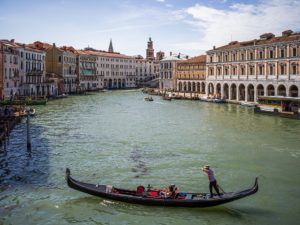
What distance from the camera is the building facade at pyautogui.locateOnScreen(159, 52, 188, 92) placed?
251ft

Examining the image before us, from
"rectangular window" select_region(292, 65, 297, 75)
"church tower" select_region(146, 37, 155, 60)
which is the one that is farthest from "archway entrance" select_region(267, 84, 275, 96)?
"church tower" select_region(146, 37, 155, 60)

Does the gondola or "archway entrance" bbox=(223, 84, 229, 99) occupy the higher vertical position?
"archway entrance" bbox=(223, 84, 229, 99)

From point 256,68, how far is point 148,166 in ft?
105

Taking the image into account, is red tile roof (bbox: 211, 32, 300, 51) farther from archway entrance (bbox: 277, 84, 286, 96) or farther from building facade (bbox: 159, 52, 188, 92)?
building facade (bbox: 159, 52, 188, 92)

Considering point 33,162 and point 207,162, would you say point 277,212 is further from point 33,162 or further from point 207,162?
point 33,162

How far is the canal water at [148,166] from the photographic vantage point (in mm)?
12156

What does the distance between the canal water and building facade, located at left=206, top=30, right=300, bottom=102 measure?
1092 cm

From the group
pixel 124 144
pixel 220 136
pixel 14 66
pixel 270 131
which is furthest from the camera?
pixel 14 66

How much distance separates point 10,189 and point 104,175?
3785 mm

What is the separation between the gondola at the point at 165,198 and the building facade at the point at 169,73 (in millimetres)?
63268

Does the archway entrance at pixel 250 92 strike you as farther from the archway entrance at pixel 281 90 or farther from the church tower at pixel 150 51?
the church tower at pixel 150 51

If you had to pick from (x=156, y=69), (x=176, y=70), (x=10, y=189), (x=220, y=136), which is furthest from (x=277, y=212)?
(x=156, y=69)

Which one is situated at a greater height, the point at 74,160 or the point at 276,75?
the point at 276,75

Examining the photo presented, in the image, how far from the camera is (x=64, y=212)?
12391 millimetres
